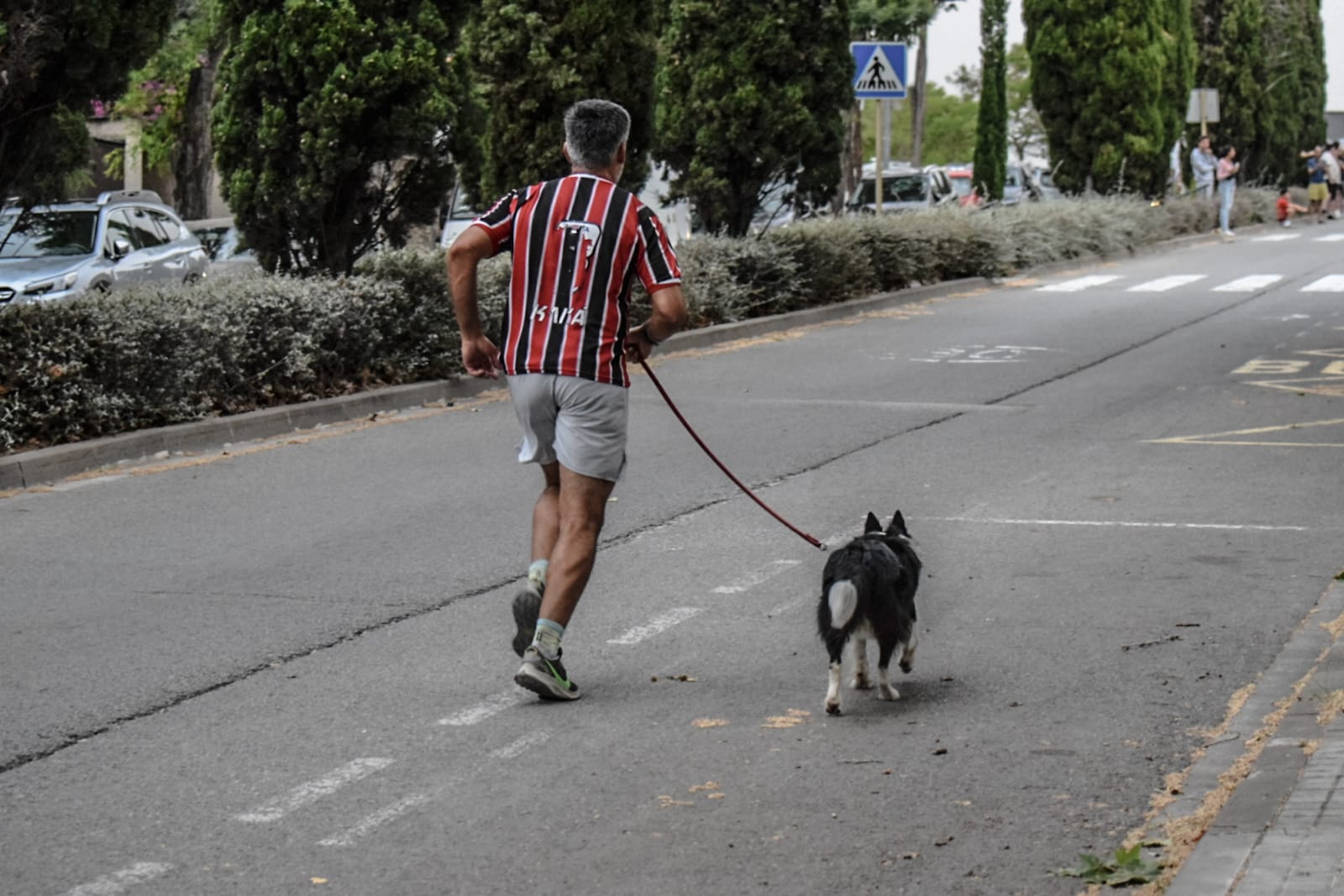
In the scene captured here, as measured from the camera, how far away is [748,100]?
22266mm

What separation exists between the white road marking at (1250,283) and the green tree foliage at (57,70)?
639 inches

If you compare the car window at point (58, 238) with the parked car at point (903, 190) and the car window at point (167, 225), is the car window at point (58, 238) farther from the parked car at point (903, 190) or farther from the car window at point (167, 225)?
the parked car at point (903, 190)

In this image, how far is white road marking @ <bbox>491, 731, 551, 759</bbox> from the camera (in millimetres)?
5891

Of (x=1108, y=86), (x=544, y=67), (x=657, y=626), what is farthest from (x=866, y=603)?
(x=1108, y=86)

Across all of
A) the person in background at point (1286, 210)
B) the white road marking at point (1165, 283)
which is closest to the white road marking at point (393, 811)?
the white road marking at point (1165, 283)

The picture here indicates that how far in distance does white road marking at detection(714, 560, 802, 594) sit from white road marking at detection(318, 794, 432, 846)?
9.63ft

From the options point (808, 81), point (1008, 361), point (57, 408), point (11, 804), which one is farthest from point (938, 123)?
point (11, 804)

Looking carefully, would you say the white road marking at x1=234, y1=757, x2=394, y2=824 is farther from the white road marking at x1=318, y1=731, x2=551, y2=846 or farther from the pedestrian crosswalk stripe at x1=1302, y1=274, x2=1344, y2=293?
the pedestrian crosswalk stripe at x1=1302, y1=274, x2=1344, y2=293

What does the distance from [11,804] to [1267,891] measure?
3314mm

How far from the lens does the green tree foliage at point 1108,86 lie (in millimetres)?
36438

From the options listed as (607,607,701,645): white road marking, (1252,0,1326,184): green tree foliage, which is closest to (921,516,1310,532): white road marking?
(607,607,701,645): white road marking

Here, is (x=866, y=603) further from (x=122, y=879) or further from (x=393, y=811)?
(x=122, y=879)

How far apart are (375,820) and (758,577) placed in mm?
3478

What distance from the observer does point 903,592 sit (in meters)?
6.36
